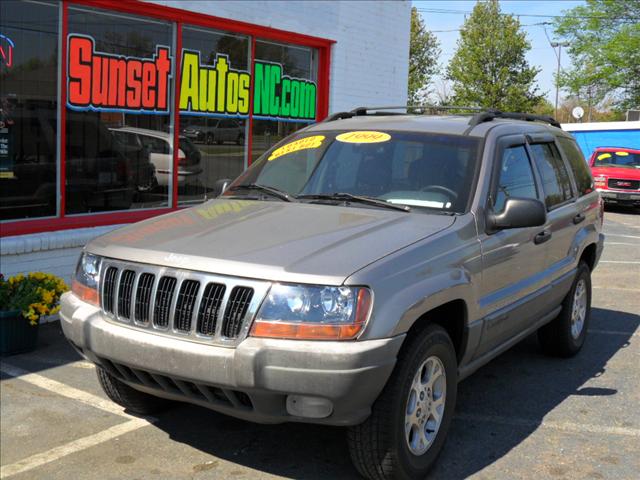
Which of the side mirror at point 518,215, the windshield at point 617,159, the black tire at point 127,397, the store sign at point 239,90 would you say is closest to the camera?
the side mirror at point 518,215

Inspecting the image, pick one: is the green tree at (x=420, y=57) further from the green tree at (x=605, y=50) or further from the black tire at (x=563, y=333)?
the black tire at (x=563, y=333)

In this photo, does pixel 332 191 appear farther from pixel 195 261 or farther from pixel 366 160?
pixel 195 261

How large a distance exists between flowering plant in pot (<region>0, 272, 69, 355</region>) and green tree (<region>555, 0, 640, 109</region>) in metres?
39.6

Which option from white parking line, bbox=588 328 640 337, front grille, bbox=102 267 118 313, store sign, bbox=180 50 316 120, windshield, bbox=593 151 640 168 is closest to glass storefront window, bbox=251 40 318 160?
store sign, bbox=180 50 316 120

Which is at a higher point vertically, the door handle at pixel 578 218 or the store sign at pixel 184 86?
the store sign at pixel 184 86

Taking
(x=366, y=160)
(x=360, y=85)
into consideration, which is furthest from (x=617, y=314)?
(x=360, y=85)

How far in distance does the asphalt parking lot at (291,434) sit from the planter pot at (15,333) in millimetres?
114

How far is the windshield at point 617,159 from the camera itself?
71.1 feet

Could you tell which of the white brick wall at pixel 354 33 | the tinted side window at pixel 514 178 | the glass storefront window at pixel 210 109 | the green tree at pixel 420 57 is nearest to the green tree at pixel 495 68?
the green tree at pixel 420 57

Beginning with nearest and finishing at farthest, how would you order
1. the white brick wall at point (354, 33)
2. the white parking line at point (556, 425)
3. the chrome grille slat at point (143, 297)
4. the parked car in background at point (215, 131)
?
the chrome grille slat at point (143, 297) < the white parking line at point (556, 425) < the parked car in background at point (215, 131) < the white brick wall at point (354, 33)

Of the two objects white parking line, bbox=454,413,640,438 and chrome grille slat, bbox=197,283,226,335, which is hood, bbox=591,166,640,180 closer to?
white parking line, bbox=454,413,640,438

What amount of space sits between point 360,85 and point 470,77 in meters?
34.0

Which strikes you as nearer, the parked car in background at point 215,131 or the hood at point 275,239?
the hood at point 275,239

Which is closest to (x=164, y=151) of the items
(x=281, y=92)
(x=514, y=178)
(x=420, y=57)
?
(x=281, y=92)
